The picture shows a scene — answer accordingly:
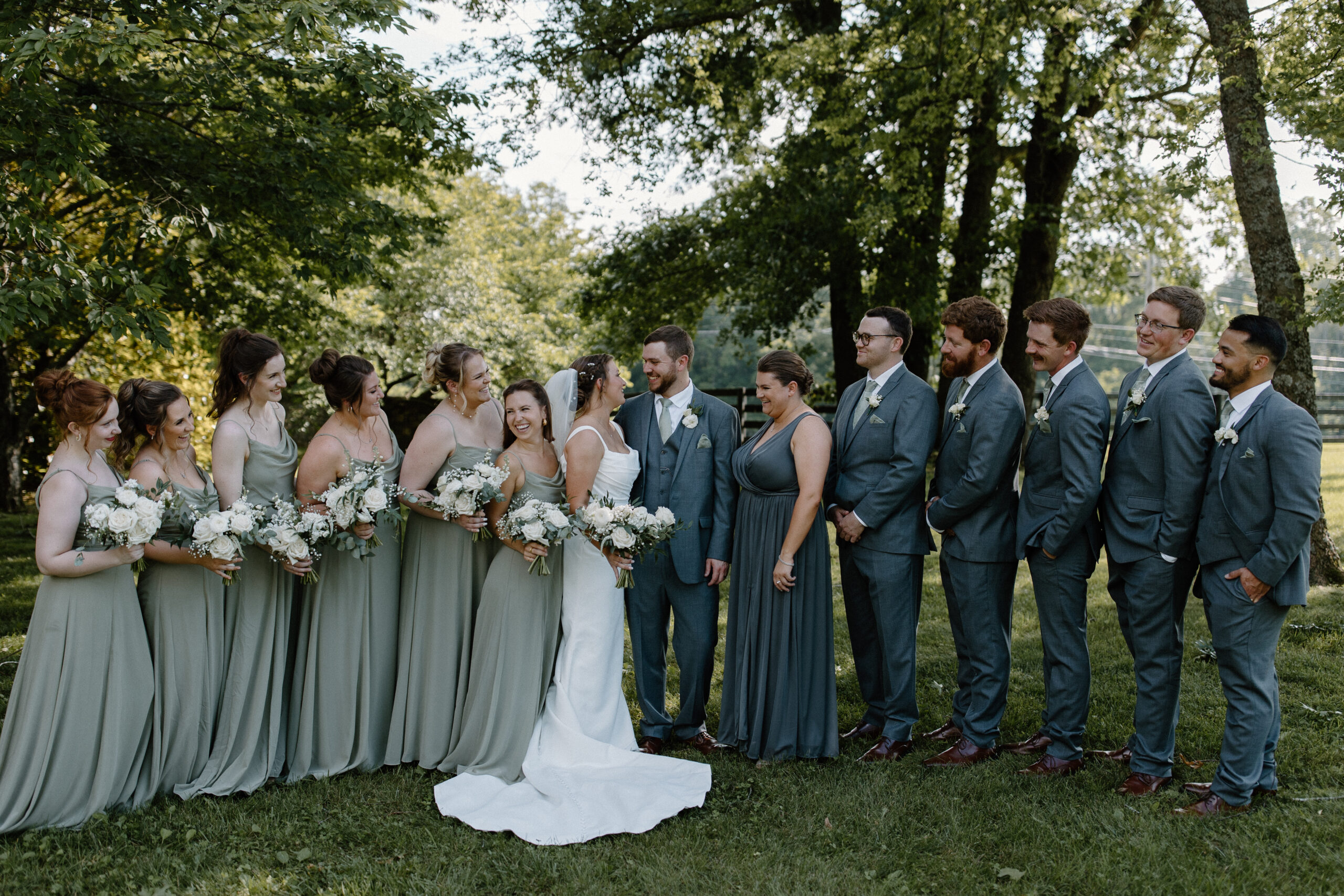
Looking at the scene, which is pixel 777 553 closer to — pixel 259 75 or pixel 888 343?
pixel 888 343

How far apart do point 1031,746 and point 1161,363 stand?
225cm

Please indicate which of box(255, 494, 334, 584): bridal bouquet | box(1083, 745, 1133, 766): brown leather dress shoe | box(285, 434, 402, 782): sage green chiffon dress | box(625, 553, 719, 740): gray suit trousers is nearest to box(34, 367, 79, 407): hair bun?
box(255, 494, 334, 584): bridal bouquet

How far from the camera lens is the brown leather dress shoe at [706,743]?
18.3 ft

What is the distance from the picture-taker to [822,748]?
5.35 metres

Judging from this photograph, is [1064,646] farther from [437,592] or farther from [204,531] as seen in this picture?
[204,531]

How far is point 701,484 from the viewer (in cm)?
559

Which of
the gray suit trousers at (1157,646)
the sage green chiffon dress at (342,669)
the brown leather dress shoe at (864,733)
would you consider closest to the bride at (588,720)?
the sage green chiffon dress at (342,669)

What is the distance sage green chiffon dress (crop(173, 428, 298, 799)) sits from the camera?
16.2 ft

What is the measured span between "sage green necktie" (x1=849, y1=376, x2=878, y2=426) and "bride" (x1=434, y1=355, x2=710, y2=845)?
1.30 metres

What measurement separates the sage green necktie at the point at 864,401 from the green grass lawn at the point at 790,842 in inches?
76.2

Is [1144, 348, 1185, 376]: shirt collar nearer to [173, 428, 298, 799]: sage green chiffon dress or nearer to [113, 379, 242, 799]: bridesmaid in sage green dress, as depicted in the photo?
[173, 428, 298, 799]: sage green chiffon dress

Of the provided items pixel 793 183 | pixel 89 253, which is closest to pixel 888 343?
pixel 793 183

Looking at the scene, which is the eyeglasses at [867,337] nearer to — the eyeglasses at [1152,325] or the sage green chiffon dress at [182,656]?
the eyeglasses at [1152,325]

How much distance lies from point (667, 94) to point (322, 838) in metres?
13.5
